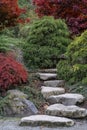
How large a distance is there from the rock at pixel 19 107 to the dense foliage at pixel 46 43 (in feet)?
6.47

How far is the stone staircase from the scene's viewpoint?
547cm

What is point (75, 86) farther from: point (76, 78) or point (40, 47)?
point (40, 47)

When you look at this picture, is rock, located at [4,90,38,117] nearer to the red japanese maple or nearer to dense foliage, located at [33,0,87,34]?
the red japanese maple

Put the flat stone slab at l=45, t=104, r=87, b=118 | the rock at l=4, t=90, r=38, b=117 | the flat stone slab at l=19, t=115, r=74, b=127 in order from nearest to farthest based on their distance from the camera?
the flat stone slab at l=19, t=115, r=74, b=127, the flat stone slab at l=45, t=104, r=87, b=118, the rock at l=4, t=90, r=38, b=117

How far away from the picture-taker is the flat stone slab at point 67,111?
5730 millimetres

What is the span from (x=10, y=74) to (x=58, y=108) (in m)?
1.26

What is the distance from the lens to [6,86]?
21.6 feet

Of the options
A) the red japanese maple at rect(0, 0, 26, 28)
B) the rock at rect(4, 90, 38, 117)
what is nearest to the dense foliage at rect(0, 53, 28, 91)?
the rock at rect(4, 90, 38, 117)

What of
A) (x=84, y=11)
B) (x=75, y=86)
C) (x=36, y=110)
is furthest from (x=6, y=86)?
(x=84, y=11)

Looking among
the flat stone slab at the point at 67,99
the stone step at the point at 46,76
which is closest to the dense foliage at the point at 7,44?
the stone step at the point at 46,76

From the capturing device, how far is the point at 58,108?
5.89 meters

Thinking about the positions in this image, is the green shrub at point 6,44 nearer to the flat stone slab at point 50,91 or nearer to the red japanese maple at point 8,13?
the red japanese maple at point 8,13

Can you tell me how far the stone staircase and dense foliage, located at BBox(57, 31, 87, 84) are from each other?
204 millimetres

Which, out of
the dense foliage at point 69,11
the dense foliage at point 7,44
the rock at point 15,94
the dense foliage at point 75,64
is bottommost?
the rock at point 15,94
